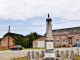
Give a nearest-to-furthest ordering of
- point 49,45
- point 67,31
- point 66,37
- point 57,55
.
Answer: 1. point 49,45
2. point 57,55
3. point 66,37
4. point 67,31

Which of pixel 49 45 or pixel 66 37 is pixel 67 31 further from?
pixel 49 45

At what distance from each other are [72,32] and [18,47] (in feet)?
62.2

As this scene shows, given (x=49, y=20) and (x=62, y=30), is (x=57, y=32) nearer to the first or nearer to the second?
(x=62, y=30)

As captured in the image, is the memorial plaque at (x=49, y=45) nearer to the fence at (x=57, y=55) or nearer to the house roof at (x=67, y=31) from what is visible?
the fence at (x=57, y=55)

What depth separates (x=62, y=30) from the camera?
1497 inches

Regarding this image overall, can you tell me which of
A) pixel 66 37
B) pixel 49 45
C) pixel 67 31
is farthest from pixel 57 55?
pixel 67 31

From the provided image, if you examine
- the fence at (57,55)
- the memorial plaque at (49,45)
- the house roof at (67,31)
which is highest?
the house roof at (67,31)

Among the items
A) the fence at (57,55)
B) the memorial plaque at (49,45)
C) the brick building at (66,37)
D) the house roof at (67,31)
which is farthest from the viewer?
the house roof at (67,31)

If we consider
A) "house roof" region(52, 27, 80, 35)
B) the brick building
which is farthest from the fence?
"house roof" region(52, 27, 80, 35)

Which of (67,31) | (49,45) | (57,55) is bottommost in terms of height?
(57,55)

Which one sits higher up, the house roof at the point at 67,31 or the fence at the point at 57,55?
the house roof at the point at 67,31

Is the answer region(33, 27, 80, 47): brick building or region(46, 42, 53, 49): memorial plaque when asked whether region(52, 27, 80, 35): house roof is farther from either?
region(46, 42, 53, 49): memorial plaque

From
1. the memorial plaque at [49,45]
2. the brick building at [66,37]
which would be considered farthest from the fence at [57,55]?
the brick building at [66,37]

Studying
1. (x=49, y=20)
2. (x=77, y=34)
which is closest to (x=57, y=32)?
(x=77, y=34)
